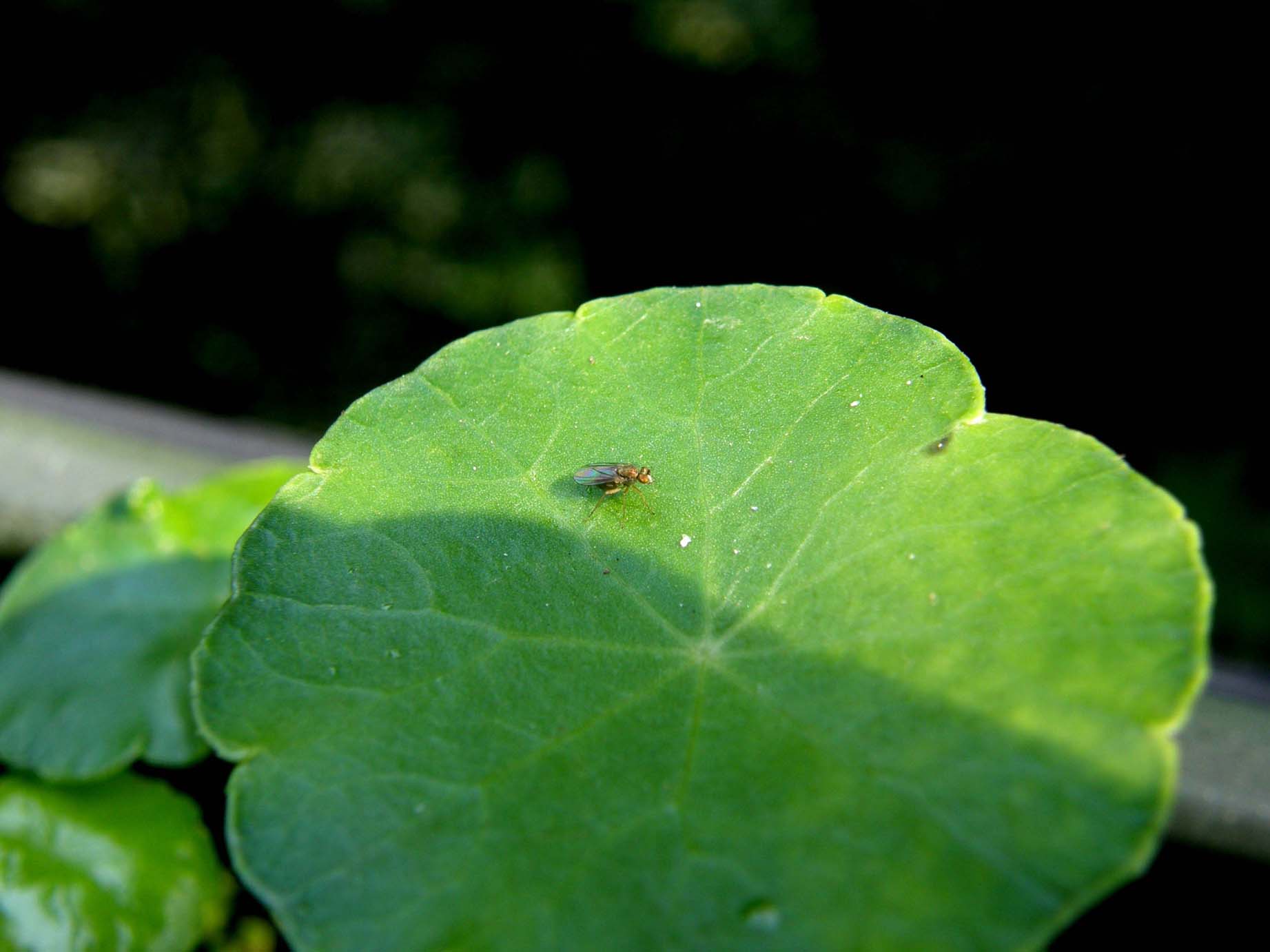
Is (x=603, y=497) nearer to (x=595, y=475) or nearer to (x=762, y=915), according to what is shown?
(x=595, y=475)

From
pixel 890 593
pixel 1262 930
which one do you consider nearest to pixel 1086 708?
pixel 890 593

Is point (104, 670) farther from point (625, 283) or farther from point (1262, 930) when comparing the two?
point (625, 283)

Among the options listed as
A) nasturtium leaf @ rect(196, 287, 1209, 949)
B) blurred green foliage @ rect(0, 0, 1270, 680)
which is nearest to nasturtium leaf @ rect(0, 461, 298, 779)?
nasturtium leaf @ rect(196, 287, 1209, 949)

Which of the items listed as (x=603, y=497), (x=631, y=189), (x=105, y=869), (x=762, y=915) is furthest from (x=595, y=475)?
(x=631, y=189)

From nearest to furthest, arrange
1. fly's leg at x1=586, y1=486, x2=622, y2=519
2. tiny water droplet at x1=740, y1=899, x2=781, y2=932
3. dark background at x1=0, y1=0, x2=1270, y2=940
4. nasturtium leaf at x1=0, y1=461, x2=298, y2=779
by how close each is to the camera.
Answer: tiny water droplet at x1=740, y1=899, x2=781, y2=932 < fly's leg at x1=586, y1=486, x2=622, y2=519 < nasturtium leaf at x1=0, y1=461, x2=298, y2=779 < dark background at x1=0, y1=0, x2=1270, y2=940

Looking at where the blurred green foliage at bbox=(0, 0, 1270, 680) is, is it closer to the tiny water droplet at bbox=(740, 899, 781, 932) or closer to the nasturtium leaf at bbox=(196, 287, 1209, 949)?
the nasturtium leaf at bbox=(196, 287, 1209, 949)
